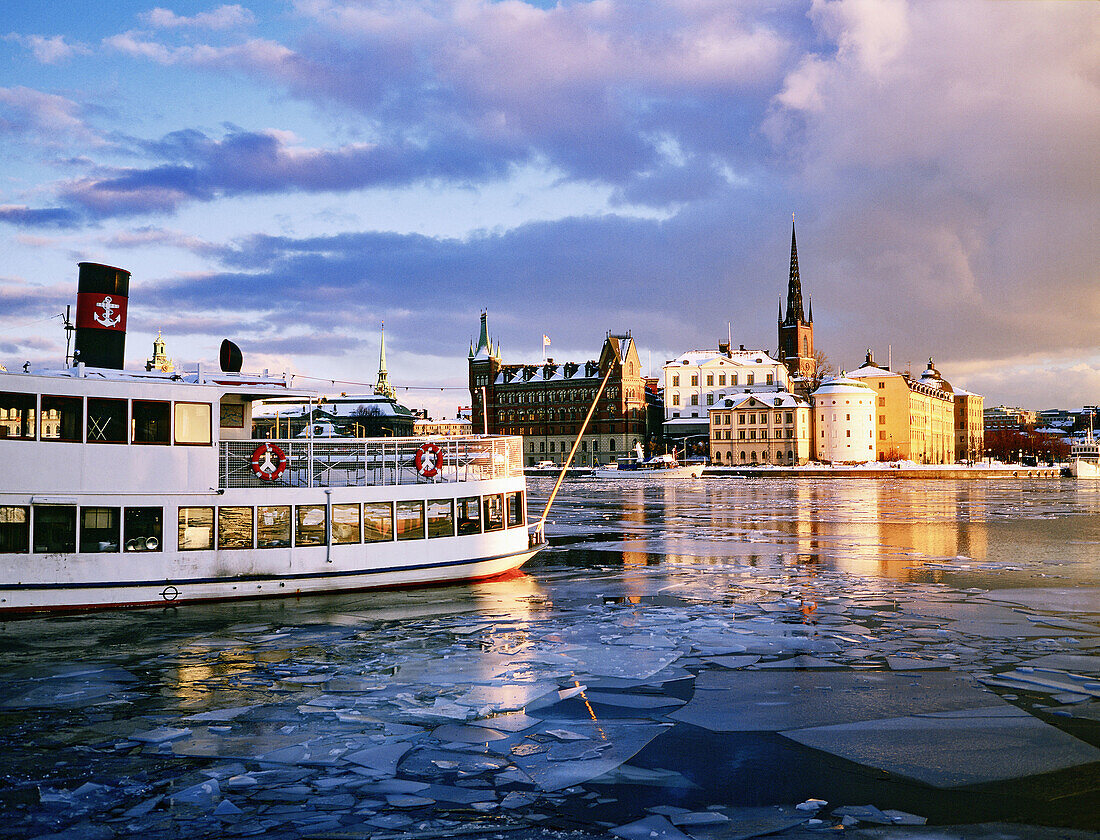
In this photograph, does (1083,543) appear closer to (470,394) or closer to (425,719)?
(425,719)

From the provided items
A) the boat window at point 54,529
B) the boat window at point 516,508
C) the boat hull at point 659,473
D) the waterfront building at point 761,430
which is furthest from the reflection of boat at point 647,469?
the boat window at point 54,529

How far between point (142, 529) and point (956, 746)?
19687 mm

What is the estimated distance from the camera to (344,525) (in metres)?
26.2

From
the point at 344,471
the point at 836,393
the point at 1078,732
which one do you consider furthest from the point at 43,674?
the point at 836,393

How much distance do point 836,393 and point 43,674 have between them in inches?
5750

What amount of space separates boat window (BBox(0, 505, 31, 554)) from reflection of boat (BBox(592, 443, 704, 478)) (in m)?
117

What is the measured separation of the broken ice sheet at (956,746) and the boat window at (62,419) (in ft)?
61.5

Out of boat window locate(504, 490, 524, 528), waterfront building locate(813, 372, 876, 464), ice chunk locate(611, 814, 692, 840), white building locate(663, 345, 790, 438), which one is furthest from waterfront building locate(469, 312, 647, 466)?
ice chunk locate(611, 814, 692, 840)

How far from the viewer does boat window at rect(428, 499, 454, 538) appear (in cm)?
2769

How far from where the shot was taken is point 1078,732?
1254 cm

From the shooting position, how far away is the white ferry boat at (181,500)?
2231 cm

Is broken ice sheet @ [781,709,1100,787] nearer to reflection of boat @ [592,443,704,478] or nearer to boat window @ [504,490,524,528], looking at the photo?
boat window @ [504,490,524,528]

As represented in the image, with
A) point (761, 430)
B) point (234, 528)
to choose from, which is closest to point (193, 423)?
point (234, 528)

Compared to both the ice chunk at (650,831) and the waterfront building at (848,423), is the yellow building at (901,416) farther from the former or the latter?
the ice chunk at (650,831)
